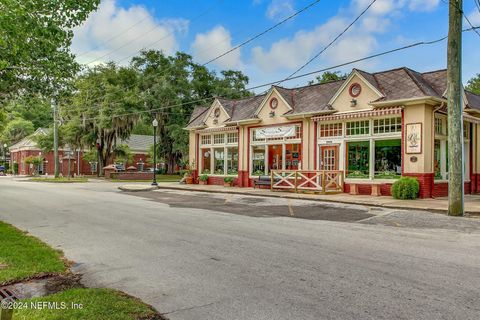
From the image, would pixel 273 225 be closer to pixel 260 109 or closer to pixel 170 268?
pixel 170 268

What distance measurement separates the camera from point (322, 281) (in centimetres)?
536

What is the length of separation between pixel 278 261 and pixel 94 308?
320cm

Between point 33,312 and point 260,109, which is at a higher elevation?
point 260,109

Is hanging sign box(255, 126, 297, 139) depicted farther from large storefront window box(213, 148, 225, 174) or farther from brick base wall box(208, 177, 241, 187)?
large storefront window box(213, 148, 225, 174)

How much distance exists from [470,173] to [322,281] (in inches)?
730

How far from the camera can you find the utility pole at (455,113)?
12273 millimetres

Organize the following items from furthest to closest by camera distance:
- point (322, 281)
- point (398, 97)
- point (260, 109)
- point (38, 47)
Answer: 1. point (260, 109)
2. point (398, 97)
3. point (38, 47)
4. point (322, 281)

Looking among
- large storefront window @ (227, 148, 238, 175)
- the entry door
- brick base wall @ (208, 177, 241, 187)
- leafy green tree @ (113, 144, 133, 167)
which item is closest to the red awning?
the entry door

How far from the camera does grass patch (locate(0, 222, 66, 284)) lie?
216 inches

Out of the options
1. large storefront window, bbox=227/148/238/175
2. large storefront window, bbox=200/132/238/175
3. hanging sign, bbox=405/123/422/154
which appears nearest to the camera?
hanging sign, bbox=405/123/422/154

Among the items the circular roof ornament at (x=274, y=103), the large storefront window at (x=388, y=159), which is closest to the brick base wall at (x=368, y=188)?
the large storefront window at (x=388, y=159)

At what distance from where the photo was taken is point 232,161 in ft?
88.2

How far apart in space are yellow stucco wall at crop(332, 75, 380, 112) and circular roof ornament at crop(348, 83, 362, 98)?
12 centimetres

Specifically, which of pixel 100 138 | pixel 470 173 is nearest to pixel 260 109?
pixel 470 173
